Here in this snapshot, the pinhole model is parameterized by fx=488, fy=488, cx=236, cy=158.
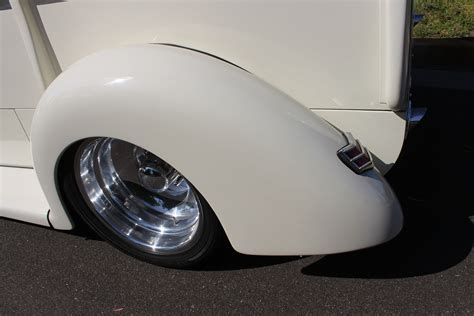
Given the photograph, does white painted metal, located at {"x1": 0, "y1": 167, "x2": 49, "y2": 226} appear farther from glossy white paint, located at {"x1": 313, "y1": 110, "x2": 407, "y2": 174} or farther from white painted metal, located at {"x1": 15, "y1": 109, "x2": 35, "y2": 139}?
glossy white paint, located at {"x1": 313, "y1": 110, "x2": 407, "y2": 174}

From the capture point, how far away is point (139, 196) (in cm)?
243

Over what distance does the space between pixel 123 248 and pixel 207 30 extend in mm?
1124

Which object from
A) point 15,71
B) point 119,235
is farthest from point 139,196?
point 15,71

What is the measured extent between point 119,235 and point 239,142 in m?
0.93

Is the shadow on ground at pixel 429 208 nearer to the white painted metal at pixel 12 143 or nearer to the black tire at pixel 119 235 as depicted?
the black tire at pixel 119 235

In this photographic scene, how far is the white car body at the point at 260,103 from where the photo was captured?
5.72 ft

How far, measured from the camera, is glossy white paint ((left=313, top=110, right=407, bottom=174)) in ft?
6.11

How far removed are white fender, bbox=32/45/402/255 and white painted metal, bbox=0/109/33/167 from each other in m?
0.71

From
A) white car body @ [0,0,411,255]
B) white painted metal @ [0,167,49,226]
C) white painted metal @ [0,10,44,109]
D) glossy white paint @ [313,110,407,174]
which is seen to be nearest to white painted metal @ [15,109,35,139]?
white painted metal @ [0,10,44,109]

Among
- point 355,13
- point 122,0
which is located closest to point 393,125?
point 355,13

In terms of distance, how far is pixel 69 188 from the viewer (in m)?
2.25

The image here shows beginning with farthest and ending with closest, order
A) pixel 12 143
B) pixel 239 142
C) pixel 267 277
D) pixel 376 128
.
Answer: pixel 12 143, pixel 267 277, pixel 376 128, pixel 239 142

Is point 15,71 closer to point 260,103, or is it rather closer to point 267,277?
point 260,103

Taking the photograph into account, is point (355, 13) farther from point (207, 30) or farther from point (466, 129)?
point (466, 129)
